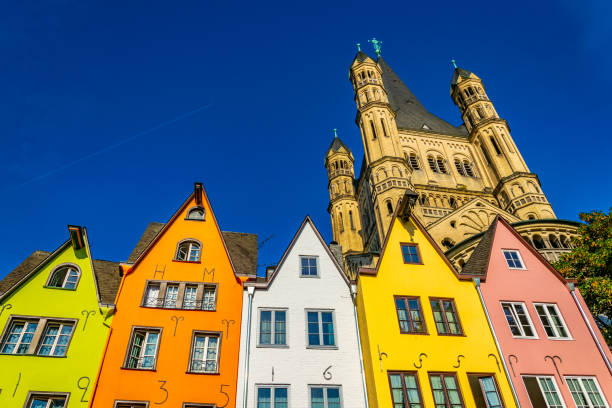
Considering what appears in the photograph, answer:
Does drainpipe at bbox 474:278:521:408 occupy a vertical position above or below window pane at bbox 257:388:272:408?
above

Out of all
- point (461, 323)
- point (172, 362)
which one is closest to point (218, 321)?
point (172, 362)

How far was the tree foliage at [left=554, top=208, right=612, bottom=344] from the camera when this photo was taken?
62.1ft

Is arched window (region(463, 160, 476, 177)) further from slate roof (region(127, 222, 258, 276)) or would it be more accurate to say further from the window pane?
the window pane

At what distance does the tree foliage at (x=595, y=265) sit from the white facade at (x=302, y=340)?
12.0m

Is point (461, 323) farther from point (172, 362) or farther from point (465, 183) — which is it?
point (465, 183)

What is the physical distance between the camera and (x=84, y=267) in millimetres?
17094

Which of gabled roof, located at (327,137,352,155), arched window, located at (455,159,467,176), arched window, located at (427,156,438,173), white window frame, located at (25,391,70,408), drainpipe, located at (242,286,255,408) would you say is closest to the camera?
white window frame, located at (25,391,70,408)

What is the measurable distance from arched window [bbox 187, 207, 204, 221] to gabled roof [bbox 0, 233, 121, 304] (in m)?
4.14

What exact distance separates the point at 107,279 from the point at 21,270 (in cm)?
347

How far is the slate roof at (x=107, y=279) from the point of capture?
16.4 m

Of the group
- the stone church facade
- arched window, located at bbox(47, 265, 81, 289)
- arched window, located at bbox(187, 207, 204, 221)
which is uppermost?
the stone church facade

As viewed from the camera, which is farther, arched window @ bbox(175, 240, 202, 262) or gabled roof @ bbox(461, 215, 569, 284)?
arched window @ bbox(175, 240, 202, 262)

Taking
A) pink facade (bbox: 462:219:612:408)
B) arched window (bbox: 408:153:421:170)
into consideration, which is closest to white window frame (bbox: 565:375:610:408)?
pink facade (bbox: 462:219:612:408)

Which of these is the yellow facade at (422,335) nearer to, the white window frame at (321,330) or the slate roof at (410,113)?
the white window frame at (321,330)
